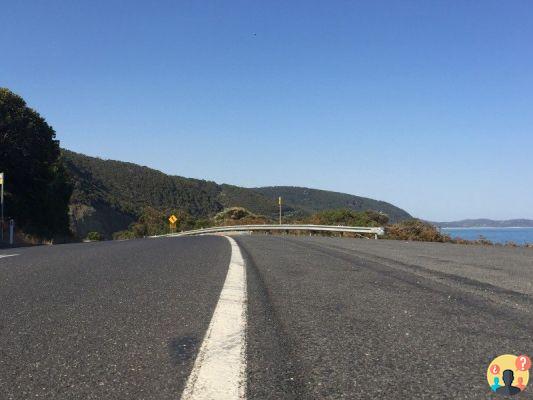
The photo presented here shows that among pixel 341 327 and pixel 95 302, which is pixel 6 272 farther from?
pixel 341 327

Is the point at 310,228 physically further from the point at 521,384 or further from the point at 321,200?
the point at 321,200

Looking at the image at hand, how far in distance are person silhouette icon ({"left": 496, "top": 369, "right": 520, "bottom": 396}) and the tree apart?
87.9 ft

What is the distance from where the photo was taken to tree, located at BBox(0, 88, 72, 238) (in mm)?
27922

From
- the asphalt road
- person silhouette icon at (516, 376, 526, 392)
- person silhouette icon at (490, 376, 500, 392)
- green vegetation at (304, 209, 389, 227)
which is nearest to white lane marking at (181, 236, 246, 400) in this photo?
the asphalt road

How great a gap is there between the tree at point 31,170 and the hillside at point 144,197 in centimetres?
3108

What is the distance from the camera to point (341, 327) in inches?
134

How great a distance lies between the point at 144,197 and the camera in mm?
109062

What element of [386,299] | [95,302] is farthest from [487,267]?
[95,302]

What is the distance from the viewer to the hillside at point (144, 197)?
243ft

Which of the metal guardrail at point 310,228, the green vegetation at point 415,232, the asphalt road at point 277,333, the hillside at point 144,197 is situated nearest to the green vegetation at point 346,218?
Answer: the metal guardrail at point 310,228

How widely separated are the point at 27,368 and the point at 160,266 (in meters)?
4.76

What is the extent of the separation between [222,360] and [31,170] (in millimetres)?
30019

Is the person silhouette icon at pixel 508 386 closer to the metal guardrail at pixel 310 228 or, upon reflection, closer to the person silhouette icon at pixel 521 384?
the person silhouette icon at pixel 521 384

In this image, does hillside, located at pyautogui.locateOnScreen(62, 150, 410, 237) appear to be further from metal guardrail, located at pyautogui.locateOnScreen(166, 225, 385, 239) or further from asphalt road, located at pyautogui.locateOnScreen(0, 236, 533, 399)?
asphalt road, located at pyautogui.locateOnScreen(0, 236, 533, 399)
